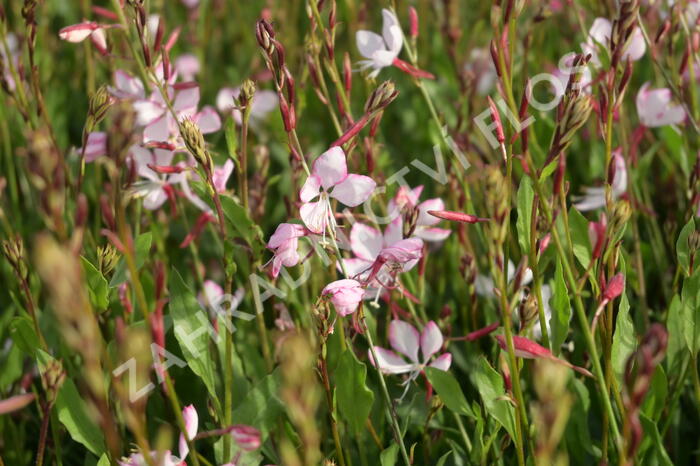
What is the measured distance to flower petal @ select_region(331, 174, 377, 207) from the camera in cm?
99

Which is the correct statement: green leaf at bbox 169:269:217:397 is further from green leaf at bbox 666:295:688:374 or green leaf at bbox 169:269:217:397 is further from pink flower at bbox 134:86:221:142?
green leaf at bbox 666:295:688:374

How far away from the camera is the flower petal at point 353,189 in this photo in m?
0.99

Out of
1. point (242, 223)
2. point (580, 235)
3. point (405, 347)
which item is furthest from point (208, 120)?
point (580, 235)

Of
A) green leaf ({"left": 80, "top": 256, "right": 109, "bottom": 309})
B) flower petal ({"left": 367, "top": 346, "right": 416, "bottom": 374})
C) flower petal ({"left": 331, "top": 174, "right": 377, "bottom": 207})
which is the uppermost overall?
flower petal ({"left": 331, "top": 174, "right": 377, "bottom": 207})

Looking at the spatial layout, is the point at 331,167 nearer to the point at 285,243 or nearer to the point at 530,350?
the point at 285,243

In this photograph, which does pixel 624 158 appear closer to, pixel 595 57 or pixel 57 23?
pixel 595 57

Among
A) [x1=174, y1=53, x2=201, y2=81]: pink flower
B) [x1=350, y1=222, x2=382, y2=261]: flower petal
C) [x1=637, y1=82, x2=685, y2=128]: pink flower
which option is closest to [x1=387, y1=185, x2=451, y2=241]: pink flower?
[x1=350, y1=222, x2=382, y2=261]: flower petal

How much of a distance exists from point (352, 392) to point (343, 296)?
19 cm

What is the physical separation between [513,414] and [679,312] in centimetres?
35

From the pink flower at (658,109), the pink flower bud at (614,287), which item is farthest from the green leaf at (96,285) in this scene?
the pink flower at (658,109)

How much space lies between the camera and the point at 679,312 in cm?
119

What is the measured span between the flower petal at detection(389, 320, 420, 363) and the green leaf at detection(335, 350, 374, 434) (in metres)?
0.13

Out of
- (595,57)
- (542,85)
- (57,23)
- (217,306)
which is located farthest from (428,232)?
(57,23)

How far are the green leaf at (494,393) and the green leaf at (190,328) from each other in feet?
1.16
